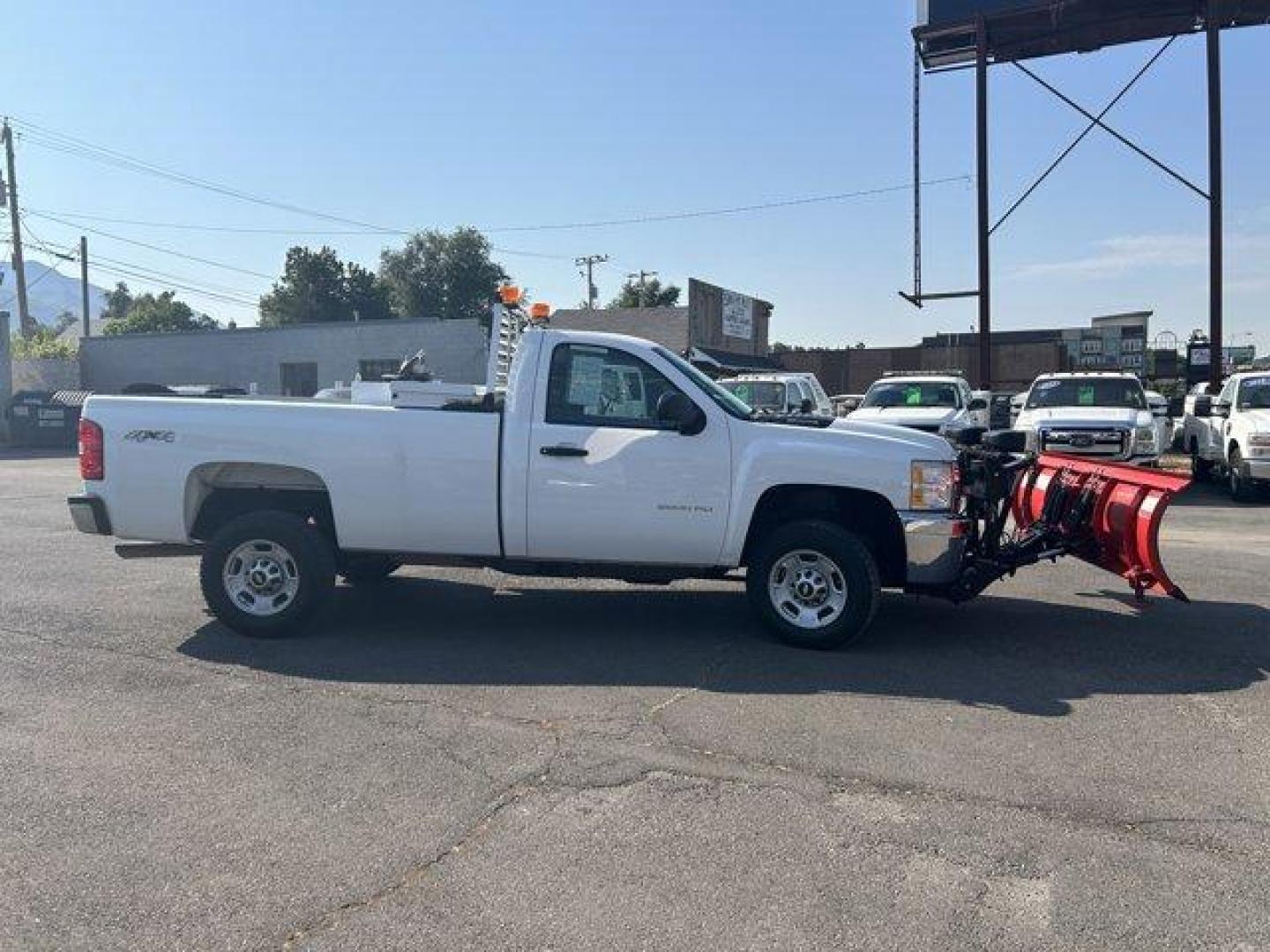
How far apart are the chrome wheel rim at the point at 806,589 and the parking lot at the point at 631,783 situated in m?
Answer: 0.33

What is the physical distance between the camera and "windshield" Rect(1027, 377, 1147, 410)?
1695 cm

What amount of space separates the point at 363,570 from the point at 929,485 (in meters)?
4.66

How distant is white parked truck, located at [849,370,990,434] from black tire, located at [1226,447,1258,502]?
3569 millimetres

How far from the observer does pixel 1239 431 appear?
15625 mm

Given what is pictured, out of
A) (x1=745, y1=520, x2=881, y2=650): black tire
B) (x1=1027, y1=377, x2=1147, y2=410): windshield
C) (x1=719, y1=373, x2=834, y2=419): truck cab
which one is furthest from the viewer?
(x1=719, y1=373, x2=834, y2=419): truck cab

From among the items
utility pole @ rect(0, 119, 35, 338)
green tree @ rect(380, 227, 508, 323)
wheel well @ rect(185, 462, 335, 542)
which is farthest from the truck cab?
green tree @ rect(380, 227, 508, 323)

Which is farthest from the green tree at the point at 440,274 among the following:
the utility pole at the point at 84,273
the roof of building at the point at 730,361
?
the roof of building at the point at 730,361

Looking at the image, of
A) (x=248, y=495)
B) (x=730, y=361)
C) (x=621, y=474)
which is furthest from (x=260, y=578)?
(x=730, y=361)

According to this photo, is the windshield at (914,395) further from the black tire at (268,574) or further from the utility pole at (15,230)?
the utility pole at (15,230)

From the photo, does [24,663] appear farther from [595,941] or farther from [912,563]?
[912,563]

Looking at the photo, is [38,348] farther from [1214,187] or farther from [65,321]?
[65,321]

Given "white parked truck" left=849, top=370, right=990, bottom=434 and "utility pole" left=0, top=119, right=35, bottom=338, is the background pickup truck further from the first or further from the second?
"utility pole" left=0, top=119, right=35, bottom=338

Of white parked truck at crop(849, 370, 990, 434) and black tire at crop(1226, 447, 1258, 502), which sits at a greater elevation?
Answer: white parked truck at crop(849, 370, 990, 434)

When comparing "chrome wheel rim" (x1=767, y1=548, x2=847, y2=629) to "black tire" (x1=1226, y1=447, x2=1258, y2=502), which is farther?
"black tire" (x1=1226, y1=447, x2=1258, y2=502)
